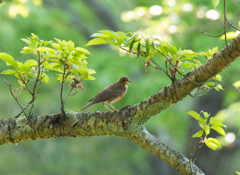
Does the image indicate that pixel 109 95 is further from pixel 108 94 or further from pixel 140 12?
pixel 140 12

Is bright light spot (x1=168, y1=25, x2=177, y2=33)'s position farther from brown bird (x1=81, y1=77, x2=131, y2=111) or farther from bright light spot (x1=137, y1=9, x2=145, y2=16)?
brown bird (x1=81, y1=77, x2=131, y2=111)

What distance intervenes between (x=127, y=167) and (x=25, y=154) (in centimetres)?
483

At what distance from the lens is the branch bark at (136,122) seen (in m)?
1.84

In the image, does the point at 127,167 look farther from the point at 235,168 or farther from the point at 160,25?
the point at 160,25

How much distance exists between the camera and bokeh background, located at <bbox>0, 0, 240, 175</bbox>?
6.55m

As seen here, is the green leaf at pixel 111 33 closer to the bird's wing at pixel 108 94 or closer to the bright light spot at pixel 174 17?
the bird's wing at pixel 108 94

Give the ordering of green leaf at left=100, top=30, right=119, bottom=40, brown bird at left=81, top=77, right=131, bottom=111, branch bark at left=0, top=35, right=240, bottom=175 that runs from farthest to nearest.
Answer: brown bird at left=81, top=77, right=131, bottom=111 < branch bark at left=0, top=35, right=240, bottom=175 < green leaf at left=100, top=30, right=119, bottom=40

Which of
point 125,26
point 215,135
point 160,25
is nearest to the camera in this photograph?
point 160,25

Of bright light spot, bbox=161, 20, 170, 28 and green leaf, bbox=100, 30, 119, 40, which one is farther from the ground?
bright light spot, bbox=161, 20, 170, 28

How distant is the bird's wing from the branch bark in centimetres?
110

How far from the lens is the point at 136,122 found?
2.12 metres

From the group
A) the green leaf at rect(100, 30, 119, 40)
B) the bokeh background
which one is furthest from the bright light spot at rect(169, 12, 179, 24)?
the green leaf at rect(100, 30, 119, 40)

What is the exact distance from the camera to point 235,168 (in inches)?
533

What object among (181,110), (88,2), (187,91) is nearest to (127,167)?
(181,110)
